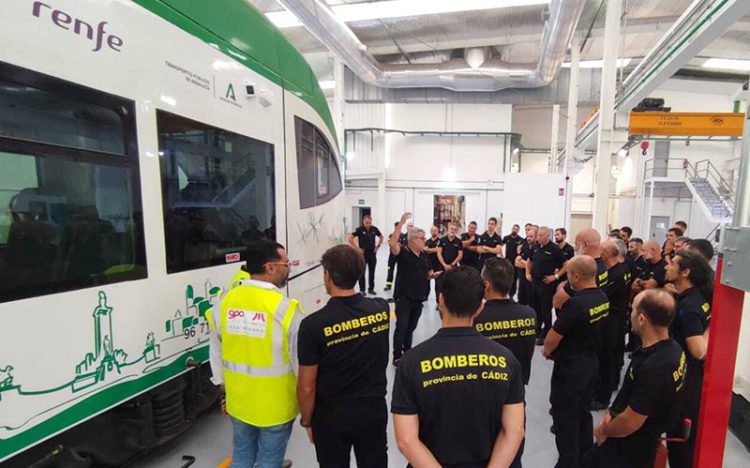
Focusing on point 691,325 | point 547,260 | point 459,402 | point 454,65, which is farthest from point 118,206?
point 454,65

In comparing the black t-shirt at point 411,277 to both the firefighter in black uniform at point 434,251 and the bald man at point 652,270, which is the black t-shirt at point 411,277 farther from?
the firefighter in black uniform at point 434,251

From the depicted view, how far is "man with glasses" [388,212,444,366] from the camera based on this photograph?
412 centimetres

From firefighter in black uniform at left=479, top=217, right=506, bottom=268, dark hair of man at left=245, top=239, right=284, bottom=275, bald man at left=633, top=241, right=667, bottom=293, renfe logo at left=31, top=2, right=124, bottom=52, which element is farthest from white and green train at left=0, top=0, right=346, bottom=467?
firefighter in black uniform at left=479, top=217, right=506, bottom=268

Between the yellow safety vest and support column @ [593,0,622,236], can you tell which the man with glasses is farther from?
support column @ [593,0,622,236]

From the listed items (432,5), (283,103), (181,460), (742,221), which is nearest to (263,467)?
(181,460)

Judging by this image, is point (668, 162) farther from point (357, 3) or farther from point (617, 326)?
point (617, 326)

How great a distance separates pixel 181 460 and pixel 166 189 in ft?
6.21

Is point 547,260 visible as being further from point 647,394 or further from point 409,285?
point 647,394

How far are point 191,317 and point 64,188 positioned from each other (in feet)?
3.21

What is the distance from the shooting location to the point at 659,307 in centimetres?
178

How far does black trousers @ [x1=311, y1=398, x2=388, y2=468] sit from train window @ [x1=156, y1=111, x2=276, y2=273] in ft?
3.98

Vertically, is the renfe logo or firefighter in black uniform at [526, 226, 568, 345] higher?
the renfe logo

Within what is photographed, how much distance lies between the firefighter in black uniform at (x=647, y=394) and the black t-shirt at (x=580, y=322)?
39cm

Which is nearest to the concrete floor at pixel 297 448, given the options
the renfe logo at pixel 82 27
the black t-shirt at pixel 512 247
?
the renfe logo at pixel 82 27
